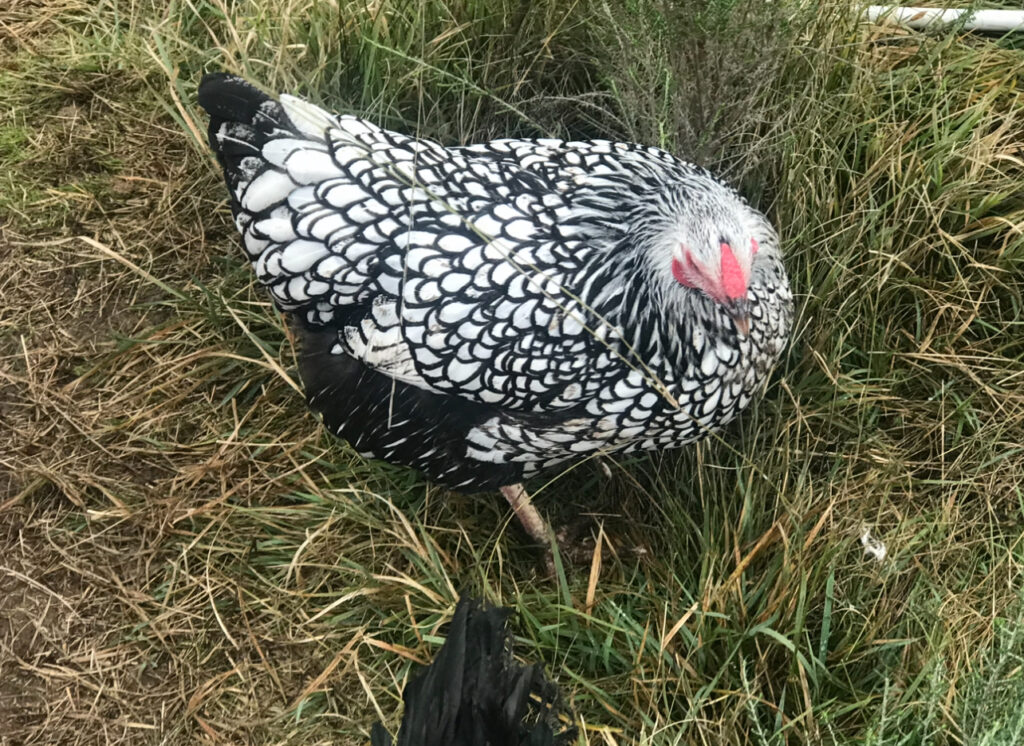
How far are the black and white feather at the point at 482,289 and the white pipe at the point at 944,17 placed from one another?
0.95 meters

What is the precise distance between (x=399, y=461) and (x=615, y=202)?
2.24 feet

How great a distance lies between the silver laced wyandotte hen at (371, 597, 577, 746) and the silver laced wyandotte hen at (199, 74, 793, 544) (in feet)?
1.45

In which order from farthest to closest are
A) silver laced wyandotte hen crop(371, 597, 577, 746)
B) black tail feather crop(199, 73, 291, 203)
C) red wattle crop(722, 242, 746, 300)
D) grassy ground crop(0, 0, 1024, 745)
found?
grassy ground crop(0, 0, 1024, 745) → black tail feather crop(199, 73, 291, 203) → red wattle crop(722, 242, 746, 300) → silver laced wyandotte hen crop(371, 597, 577, 746)

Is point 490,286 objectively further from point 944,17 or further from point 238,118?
point 944,17

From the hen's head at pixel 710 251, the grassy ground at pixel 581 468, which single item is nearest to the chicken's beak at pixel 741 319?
the hen's head at pixel 710 251

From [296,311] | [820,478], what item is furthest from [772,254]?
[296,311]

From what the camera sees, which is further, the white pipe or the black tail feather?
the white pipe

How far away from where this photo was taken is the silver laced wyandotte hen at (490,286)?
4.91 ft

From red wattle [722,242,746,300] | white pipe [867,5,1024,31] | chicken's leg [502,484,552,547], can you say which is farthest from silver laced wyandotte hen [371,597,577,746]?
white pipe [867,5,1024,31]

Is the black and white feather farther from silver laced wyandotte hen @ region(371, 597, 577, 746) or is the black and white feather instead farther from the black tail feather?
silver laced wyandotte hen @ region(371, 597, 577, 746)

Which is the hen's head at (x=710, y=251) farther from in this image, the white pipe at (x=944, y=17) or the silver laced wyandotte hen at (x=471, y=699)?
the white pipe at (x=944, y=17)

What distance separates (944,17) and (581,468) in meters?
→ 1.47

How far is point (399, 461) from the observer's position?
1.70 m

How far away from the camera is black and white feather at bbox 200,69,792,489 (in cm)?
150
